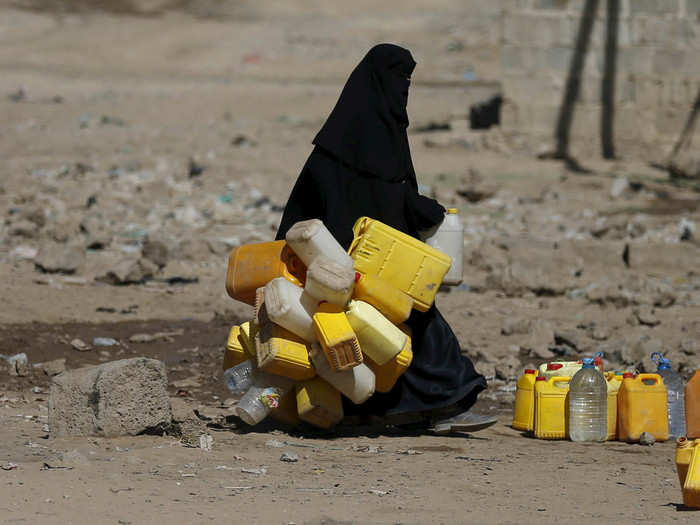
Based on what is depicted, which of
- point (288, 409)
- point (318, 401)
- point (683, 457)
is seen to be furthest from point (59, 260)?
point (683, 457)

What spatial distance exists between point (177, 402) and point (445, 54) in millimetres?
23417

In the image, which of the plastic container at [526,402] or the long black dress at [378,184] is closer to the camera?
the long black dress at [378,184]

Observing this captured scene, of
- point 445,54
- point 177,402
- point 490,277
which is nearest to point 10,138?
point 490,277

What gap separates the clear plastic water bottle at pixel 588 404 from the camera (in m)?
5.33

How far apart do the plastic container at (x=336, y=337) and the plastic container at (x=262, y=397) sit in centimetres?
36

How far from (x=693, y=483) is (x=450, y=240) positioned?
5.18 feet

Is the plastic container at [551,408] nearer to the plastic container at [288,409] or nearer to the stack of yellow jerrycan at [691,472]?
the plastic container at [288,409]

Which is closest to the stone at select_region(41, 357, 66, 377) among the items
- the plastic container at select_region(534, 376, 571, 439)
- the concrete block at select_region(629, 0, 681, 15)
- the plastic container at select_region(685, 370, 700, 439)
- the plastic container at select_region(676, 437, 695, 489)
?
the plastic container at select_region(534, 376, 571, 439)

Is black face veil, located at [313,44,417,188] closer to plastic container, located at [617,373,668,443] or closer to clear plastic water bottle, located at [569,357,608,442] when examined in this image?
clear plastic water bottle, located at [569,357,608,442]

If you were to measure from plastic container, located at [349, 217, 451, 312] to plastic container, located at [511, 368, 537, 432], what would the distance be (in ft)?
2.81

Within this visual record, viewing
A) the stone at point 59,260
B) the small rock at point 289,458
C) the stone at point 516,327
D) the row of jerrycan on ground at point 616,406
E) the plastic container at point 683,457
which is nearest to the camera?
the plastic container at point 683,457

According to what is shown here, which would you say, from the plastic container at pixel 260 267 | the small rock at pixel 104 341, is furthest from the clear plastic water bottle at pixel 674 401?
the small rock at pixel 104 341

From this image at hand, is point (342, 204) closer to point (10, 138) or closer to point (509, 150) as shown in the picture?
point (509, 150)

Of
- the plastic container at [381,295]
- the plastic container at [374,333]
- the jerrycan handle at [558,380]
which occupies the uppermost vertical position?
the plastic container at [381,295]
